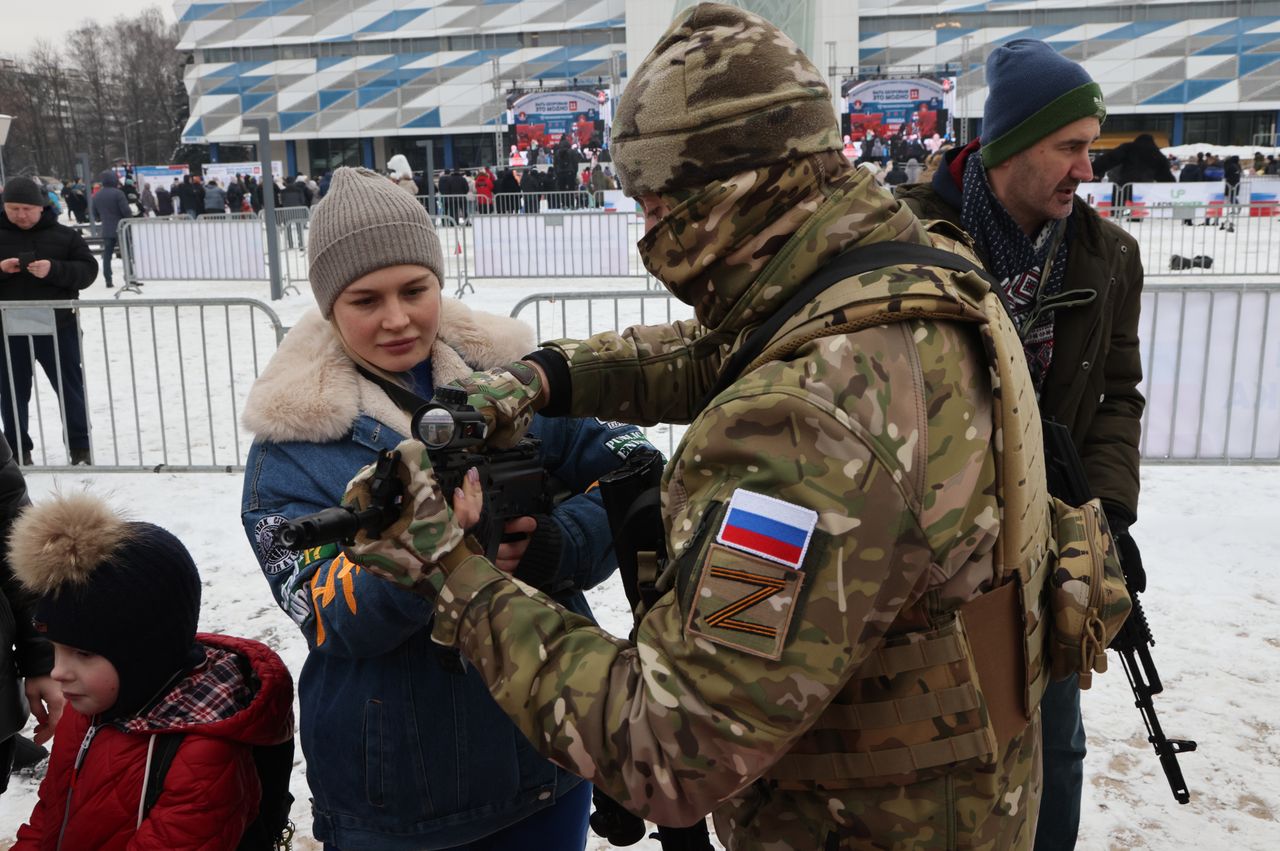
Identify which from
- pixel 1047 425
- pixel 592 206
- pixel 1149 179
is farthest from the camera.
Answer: pixel 592 206

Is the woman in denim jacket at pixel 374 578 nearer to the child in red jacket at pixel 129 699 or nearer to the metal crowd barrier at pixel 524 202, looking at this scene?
the child in red jacket at pixel 129 699

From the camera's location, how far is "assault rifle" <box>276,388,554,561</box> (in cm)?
128

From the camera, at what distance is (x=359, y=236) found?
202 centimetres

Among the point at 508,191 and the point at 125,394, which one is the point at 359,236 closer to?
the point at 125,394

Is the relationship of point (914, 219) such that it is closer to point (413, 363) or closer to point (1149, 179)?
point (413, 363)

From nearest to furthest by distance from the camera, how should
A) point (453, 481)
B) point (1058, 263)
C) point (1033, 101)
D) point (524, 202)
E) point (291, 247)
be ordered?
point (453, 481) → point (1033, 101) → point (1058, 263) → point (291, 247) → point (524, 202)

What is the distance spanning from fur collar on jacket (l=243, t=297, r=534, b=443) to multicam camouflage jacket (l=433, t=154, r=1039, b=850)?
2.36 ft

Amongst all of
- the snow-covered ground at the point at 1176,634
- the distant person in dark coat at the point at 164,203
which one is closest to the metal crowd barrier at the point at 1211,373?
A: the snow-covered ground at the point at 1176,634

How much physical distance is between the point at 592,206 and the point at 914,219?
24120mm

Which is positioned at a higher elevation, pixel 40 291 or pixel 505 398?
pixel 505 398

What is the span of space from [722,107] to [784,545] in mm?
543

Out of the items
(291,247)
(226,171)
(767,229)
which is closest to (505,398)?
(767,229)

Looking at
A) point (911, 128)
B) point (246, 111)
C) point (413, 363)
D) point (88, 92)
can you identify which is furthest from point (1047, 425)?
point (88, 92)

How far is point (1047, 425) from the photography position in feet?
7.78
